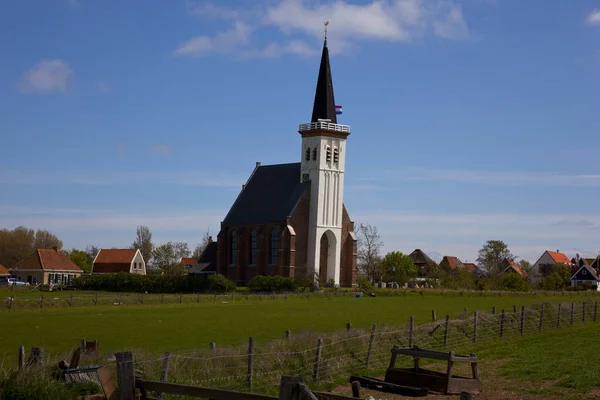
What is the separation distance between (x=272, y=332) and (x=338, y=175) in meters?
60.6

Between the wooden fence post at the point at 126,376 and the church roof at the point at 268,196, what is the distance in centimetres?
8015

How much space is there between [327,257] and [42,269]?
118ft

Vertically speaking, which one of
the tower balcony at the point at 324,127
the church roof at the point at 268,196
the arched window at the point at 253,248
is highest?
the tower balcony at the point at 324,127

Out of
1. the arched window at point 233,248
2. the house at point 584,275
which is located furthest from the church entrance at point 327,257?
the house at point 584,275

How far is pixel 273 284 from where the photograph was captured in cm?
8306

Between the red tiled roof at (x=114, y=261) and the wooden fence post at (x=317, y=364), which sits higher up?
the red tiled roof at (x=114, y=261)

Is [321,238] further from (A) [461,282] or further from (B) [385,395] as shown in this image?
(B) [385,395]

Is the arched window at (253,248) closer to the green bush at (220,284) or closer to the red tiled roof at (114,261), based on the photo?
the green bush at (220,284)

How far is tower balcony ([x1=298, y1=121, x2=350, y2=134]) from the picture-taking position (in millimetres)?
94062

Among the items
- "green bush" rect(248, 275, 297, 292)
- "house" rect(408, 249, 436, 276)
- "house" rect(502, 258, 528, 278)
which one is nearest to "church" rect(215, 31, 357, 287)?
"green bush" rect(248, 275, 297, 292)

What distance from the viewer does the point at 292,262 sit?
8919 cm

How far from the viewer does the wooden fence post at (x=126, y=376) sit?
40.3 ft

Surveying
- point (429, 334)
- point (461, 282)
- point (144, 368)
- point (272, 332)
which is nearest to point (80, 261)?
point (461, 282)

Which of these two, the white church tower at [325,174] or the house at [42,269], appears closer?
the white church tower at [325,174]
